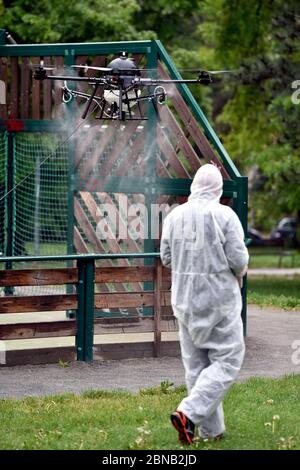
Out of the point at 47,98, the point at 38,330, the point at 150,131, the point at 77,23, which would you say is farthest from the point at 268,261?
the point at 38,330

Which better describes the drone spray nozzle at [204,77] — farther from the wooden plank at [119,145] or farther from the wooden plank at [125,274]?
the wooden plank at [125,274]

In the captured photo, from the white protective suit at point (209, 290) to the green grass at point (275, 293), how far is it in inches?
351

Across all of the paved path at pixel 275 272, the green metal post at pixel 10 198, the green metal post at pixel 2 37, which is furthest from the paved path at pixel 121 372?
the paved path at pixel 275 272

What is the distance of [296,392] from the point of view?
9.36 metres

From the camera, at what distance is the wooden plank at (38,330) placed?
35.5 feet

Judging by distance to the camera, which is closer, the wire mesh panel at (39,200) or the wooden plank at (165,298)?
the wooden plank at (165,298)

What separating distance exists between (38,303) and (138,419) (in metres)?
2.95

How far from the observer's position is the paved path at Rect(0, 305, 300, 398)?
9.84m

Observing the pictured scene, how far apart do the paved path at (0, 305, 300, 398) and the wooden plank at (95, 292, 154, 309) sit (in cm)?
58

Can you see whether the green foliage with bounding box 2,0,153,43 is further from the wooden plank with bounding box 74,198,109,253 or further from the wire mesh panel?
the wooden plank with bounding box 74,198,109,253

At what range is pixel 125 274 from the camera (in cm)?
1141

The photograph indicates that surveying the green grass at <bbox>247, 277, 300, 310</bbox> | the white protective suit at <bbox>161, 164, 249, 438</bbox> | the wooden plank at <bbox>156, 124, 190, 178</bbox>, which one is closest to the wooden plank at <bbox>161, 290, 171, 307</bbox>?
the wooden plank at <bbox>156, 124, 190, 178</bbox>

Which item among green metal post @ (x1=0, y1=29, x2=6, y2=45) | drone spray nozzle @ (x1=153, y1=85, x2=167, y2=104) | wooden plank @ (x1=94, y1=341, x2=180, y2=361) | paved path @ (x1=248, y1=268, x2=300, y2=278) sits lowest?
paved path @ (x1=248, y1=268, x2=300, y2=278)
